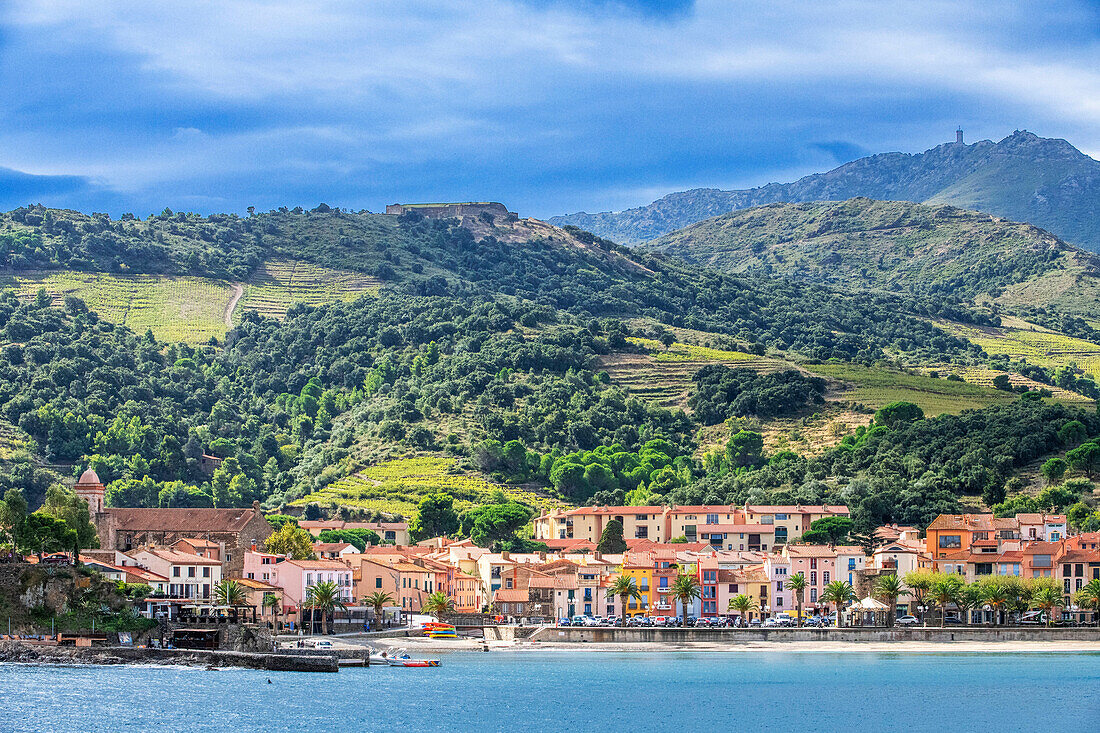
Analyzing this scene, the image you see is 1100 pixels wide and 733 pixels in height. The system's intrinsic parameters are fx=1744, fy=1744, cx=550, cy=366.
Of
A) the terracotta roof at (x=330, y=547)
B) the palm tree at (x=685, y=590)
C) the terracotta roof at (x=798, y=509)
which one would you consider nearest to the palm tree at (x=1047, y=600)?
the palm tree at (x=685, y=590)

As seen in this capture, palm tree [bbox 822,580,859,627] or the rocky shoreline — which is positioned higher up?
palm tree [bbox 822,580,859,627]

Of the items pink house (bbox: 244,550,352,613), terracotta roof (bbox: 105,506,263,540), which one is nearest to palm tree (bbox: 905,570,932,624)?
pink house (bbox: 244,550,352,613)

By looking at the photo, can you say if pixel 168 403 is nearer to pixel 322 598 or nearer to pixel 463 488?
pixel 463 488

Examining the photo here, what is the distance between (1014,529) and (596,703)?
51470 mm

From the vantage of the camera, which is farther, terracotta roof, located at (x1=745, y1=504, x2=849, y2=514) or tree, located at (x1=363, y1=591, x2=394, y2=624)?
terracotta roof, located at (x1=745, y1=504, x2=849, y2=514)

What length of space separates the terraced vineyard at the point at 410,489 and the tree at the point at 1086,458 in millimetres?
44078

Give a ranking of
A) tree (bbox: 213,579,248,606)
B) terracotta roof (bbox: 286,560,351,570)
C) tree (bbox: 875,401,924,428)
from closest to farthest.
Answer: tree (bbox: 213,579,248,606) < terracotta roof (bbox: 286,560,351,570) < tree (bbox: 875,401,924,428)

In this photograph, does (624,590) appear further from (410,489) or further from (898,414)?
(898,414)

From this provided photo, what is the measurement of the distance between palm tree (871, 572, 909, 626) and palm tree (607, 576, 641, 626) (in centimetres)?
1498

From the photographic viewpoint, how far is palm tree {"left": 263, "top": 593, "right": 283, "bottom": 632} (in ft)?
324

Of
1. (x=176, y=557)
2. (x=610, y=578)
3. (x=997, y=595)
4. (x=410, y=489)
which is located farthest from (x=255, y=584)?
(x=410, y=489)

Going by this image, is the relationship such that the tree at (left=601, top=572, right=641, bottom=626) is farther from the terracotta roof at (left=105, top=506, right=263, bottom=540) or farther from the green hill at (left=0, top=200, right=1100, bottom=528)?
the green hill at (left=0, top=200, right=1100, bottom=528)

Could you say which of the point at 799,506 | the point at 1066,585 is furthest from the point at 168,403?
the point at 1066,585

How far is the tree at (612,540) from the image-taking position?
5162 inches
